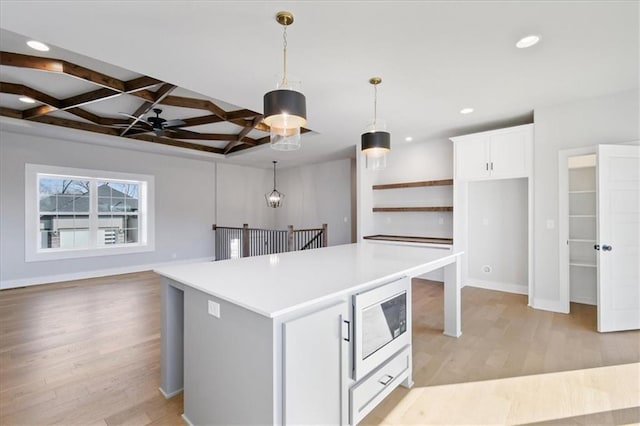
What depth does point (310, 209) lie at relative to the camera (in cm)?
823

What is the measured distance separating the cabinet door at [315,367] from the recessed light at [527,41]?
257 cm

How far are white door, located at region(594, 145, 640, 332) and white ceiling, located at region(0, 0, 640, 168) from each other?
877 millimetres

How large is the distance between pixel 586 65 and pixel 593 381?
2.83 m

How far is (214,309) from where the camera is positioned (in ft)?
5.24

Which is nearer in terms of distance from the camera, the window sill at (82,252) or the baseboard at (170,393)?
the baseboard at (170,393)

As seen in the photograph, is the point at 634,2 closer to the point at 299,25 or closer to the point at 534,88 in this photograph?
the point at 534,88

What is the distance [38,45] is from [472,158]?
17.8 feet

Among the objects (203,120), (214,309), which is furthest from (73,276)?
(214,309)

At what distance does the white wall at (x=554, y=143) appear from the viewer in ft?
11.5

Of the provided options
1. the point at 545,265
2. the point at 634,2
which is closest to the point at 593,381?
the point at 545,265

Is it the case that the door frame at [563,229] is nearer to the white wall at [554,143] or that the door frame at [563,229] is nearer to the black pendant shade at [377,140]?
the white wall at [554,143]

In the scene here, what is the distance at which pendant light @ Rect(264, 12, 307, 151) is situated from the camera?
1918 millimetres

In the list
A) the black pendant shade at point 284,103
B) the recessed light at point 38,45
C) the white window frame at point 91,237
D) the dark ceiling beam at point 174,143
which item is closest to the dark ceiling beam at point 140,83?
the recessed light at point 38,45

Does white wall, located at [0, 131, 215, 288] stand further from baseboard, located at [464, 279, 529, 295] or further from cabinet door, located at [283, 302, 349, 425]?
baseboard, located at [464, 279, 529, 295]
